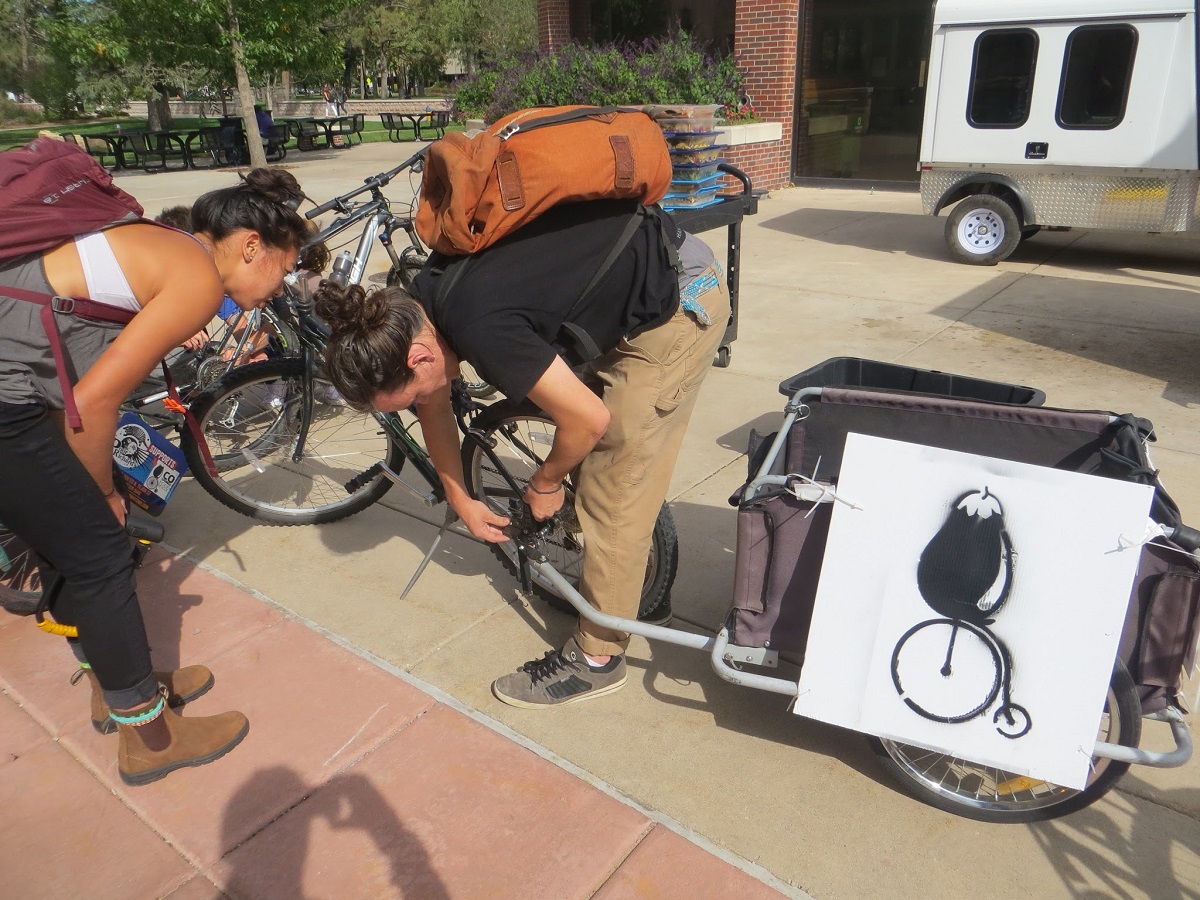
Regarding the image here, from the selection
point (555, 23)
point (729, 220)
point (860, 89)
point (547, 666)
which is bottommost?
point (547, 666)

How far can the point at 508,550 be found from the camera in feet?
10.8

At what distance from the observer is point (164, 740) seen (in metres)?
2.56

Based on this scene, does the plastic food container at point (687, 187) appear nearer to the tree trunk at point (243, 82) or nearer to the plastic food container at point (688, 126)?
the plastic food container at point (688, 126)

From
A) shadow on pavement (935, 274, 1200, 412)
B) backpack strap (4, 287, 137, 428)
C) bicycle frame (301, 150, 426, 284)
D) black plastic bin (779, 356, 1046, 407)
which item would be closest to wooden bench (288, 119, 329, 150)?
shadow on pavement (935, 274, 1200, 412)

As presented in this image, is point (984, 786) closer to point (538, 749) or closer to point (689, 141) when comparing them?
point (538, 749)

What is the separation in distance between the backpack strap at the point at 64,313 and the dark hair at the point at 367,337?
1.67 feet

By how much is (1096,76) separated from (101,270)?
807cm

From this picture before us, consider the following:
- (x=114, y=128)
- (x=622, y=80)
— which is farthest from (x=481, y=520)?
(x=114, y=128)

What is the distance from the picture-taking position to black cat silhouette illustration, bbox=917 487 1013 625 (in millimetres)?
2029

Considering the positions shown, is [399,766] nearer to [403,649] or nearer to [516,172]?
[403,649]

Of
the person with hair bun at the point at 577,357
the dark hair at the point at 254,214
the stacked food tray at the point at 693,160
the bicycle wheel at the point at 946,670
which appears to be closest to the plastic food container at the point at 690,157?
the stacked food tray at the point at 693,160

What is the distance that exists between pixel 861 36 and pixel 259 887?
1375cm

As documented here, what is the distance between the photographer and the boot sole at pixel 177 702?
2.75 meters

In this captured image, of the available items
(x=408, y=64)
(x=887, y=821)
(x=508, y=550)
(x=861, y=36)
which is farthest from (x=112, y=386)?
(x=408, y=64)
